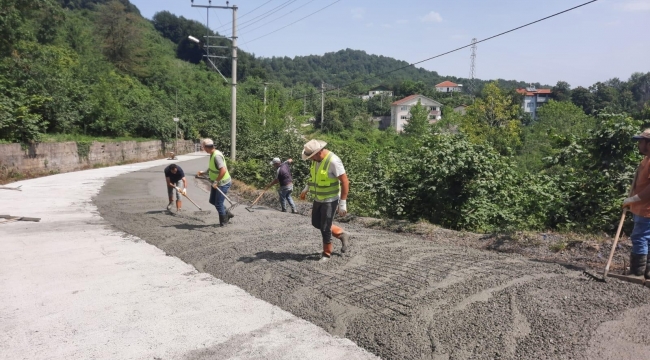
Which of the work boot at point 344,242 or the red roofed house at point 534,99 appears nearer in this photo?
the work boot at point 344,242

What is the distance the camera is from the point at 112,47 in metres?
57.0

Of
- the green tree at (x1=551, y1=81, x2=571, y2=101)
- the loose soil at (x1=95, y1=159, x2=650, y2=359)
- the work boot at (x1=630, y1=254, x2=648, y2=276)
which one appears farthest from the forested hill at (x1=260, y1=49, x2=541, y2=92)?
the work boot at (x1=630, y1=254, x2=648, y2=276)

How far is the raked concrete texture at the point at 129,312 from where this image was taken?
416cm

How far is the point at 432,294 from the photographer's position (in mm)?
4965

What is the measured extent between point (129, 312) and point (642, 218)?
5.71 metres

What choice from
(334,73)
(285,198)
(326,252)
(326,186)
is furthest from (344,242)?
(334,73)

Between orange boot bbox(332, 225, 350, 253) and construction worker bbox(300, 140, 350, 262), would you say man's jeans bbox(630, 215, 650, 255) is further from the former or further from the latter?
orange boot bbox(332, 225, 350, 253)

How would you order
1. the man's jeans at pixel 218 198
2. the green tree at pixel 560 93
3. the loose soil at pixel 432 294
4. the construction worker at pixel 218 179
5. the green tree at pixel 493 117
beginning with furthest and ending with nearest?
1. the green tree at pixel 560 93
2. the green tree at pixel 493 117
3. the man's jeans at pixel 218 198
4. the construction worker at pixel 218 179
5. the loose soil at pixel 432 294

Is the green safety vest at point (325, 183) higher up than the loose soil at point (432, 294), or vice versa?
the green safety vest at point (325, 183)

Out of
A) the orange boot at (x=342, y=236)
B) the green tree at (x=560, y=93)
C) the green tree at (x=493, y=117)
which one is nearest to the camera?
the orange boot at (x=342, y=236)

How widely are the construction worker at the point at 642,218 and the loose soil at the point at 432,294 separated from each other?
1.03 ft

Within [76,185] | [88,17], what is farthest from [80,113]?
[88,17]

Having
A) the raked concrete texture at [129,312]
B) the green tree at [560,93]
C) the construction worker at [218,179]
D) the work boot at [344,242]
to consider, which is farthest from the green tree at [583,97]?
the raked concrete texture at [129,312]

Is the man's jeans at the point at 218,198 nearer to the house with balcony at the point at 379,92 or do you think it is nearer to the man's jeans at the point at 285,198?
the man's jeans at the point at 285,198
